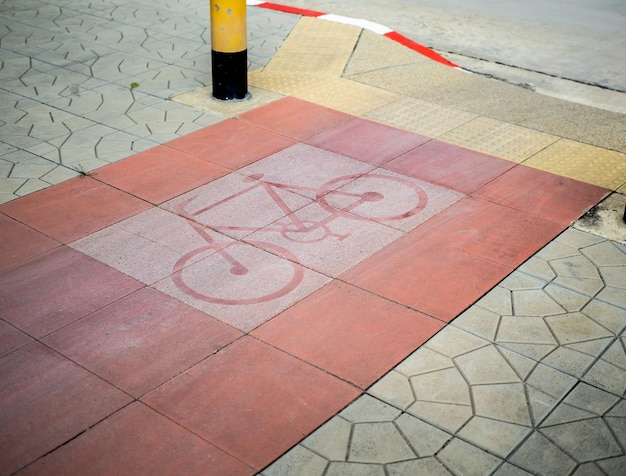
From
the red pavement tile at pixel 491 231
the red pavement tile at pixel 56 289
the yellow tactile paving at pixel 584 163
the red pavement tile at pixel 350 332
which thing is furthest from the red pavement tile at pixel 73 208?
the yellow tactile paving at pixel 584 163

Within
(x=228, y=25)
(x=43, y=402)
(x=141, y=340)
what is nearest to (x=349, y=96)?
(x=228, y=25)

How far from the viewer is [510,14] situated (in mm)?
12453

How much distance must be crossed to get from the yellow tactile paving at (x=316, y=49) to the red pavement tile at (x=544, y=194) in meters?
3.16

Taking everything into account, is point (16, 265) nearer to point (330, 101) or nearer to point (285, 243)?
point (285, 243)

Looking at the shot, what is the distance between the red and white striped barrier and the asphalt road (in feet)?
0.83

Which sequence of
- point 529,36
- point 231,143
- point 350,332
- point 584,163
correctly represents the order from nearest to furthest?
point 350,332
point 584,163
point 231,143
point 529,36

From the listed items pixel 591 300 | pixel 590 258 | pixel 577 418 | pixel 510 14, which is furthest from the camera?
pixel 510 14

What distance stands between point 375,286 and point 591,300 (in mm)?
1417

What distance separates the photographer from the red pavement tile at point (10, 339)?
465 centimetres

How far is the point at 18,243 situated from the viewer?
570 cm

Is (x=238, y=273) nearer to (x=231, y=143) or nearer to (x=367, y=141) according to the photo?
(x=231, y=143)

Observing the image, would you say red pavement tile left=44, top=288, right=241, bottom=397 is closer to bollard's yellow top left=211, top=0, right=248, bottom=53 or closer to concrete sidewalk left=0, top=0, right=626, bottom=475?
concrete sidewalk left=0, top=0, right=626, bottom=475

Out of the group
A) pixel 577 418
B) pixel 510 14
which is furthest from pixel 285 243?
pixel 510 14

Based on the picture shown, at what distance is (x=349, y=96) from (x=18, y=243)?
417 centimetres
